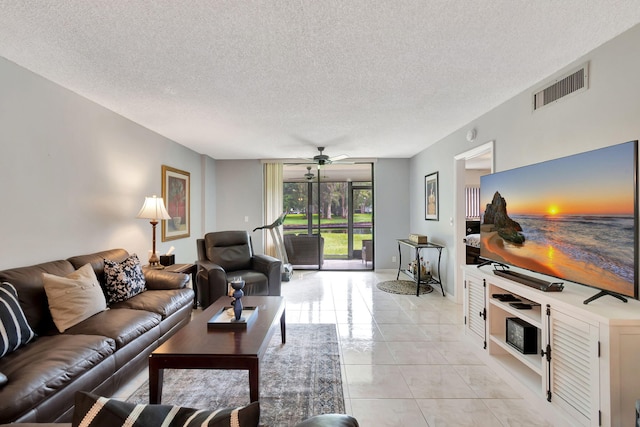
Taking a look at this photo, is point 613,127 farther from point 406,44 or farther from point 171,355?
point 171,355

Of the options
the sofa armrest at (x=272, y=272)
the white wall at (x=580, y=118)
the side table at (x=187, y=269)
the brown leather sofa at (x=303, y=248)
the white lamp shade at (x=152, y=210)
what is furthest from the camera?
the brown leather sofa at (x=303, y=248)

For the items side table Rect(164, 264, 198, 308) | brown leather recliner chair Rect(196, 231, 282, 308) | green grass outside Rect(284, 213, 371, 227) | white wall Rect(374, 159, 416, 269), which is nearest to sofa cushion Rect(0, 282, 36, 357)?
side table Rect(164, 264, 198, 308)

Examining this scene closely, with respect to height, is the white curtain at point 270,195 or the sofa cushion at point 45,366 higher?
the white curtain at point 270,195

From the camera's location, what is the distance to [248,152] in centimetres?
557

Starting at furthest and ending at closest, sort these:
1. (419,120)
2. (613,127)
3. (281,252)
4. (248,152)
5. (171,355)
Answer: (281,252) < (248,152) < (419,120) < (613,127) < (171,355)

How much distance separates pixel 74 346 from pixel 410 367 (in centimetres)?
232

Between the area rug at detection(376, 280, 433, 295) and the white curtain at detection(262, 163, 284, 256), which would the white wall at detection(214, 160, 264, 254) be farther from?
the area rug at detection(376, 280, 433, 295)

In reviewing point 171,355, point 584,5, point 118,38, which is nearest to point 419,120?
point 584,5

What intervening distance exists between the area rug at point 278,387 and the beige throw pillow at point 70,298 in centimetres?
68

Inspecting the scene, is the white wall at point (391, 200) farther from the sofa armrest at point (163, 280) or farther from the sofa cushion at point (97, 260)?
the sofa cushion at point (97, 260)

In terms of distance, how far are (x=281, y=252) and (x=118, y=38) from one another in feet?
15.6

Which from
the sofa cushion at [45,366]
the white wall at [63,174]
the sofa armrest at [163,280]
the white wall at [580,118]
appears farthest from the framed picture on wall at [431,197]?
the sofa cushion at [45,366]

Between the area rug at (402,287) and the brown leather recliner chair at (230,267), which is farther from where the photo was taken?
the area rug at (402,287)

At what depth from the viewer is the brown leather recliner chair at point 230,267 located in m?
3.66
